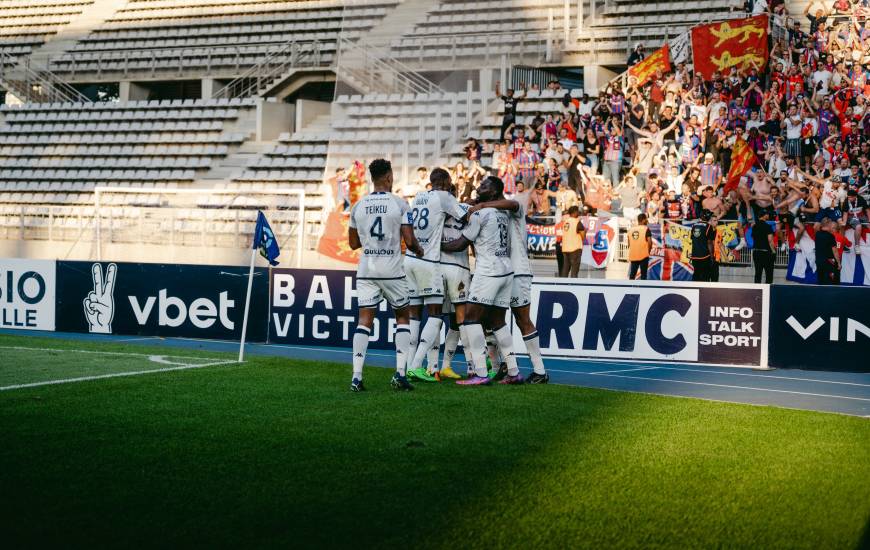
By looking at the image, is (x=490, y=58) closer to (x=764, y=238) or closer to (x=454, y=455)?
(x=764, y=238)

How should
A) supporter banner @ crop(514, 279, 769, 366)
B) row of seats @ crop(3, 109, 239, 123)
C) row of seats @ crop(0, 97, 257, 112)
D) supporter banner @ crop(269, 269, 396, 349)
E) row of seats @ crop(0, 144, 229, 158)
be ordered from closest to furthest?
supporter banner @ crop(514, 279, 769, 366) → supporter banner @ crop(269, 269, 396, 349) → row of seats @ crop(0, 144, 229, 158) → row of seats @ crop(3, 109, 239, 123) → row of seats @ crop(0, 97, 257, 112)

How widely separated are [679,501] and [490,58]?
70.8 ft

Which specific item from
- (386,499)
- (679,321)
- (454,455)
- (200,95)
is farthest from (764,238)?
(200,95)

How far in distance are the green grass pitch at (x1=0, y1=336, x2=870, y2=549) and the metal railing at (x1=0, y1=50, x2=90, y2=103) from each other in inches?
1097

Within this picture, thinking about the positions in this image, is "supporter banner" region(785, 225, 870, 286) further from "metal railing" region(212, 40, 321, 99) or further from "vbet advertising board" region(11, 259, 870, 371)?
"metal railing" region(212, 40, 321, 99)

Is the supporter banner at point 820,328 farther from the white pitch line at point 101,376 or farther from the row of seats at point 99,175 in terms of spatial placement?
the row of seats at point 99,175

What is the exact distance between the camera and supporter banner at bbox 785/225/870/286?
63.6ft

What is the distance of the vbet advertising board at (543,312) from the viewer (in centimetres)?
1427

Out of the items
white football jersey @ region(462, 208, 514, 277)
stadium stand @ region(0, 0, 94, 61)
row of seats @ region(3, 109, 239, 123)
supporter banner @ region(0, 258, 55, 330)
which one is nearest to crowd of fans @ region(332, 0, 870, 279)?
supporter banner @ region(0, 258, 55, 330)

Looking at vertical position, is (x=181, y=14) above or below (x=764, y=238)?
above

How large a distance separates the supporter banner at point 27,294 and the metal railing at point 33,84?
20.2m

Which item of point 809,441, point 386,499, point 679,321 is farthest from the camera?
point 679,321

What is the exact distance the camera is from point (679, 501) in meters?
6.63

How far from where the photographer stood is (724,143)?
850 inches
